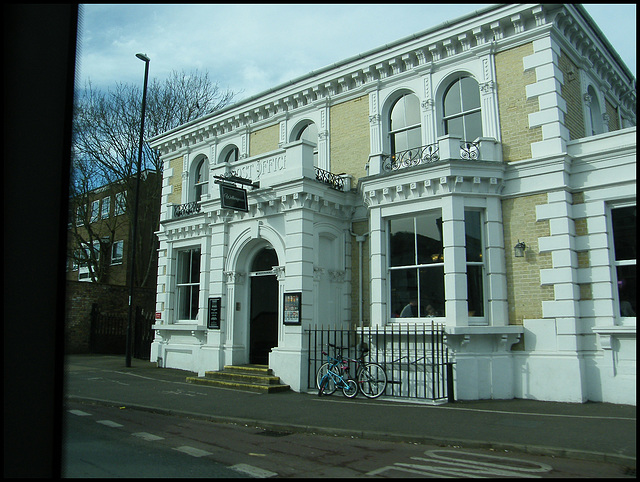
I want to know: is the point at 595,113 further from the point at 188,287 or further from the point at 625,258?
the point at 188,287

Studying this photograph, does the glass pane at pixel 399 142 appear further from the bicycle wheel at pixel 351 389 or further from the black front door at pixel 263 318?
the bicycle wheel at pixel 351 389

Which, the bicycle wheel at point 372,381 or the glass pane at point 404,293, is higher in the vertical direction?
the glass pane at point 404,293

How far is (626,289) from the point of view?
1061 centimetres

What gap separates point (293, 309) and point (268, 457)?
21.6ft

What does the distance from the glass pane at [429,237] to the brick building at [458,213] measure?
0.04 meters

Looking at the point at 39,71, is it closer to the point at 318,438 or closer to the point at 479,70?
the point at 318,438

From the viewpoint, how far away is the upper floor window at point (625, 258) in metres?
10.6

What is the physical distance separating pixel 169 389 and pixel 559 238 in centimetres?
963

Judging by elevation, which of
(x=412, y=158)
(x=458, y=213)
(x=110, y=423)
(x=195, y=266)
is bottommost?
(x=110, y=423)

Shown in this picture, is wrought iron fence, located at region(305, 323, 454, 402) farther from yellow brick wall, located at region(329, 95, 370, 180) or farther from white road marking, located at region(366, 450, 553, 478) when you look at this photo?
yellow brick wall, located at region(329, 95, 370, 180)

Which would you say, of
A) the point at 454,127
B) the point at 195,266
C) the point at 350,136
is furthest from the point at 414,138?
the point at 195,266

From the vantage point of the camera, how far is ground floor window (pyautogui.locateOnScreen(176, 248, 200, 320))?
1759 cm

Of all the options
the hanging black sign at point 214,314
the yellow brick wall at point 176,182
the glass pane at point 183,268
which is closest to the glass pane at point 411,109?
the hanging black sign at point 214,314

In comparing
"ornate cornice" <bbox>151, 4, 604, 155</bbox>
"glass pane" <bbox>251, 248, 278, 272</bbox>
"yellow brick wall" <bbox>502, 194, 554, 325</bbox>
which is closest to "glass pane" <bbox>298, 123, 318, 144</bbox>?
"ornate cornice" <bbox>151, 4, 604, 155</bbox>
